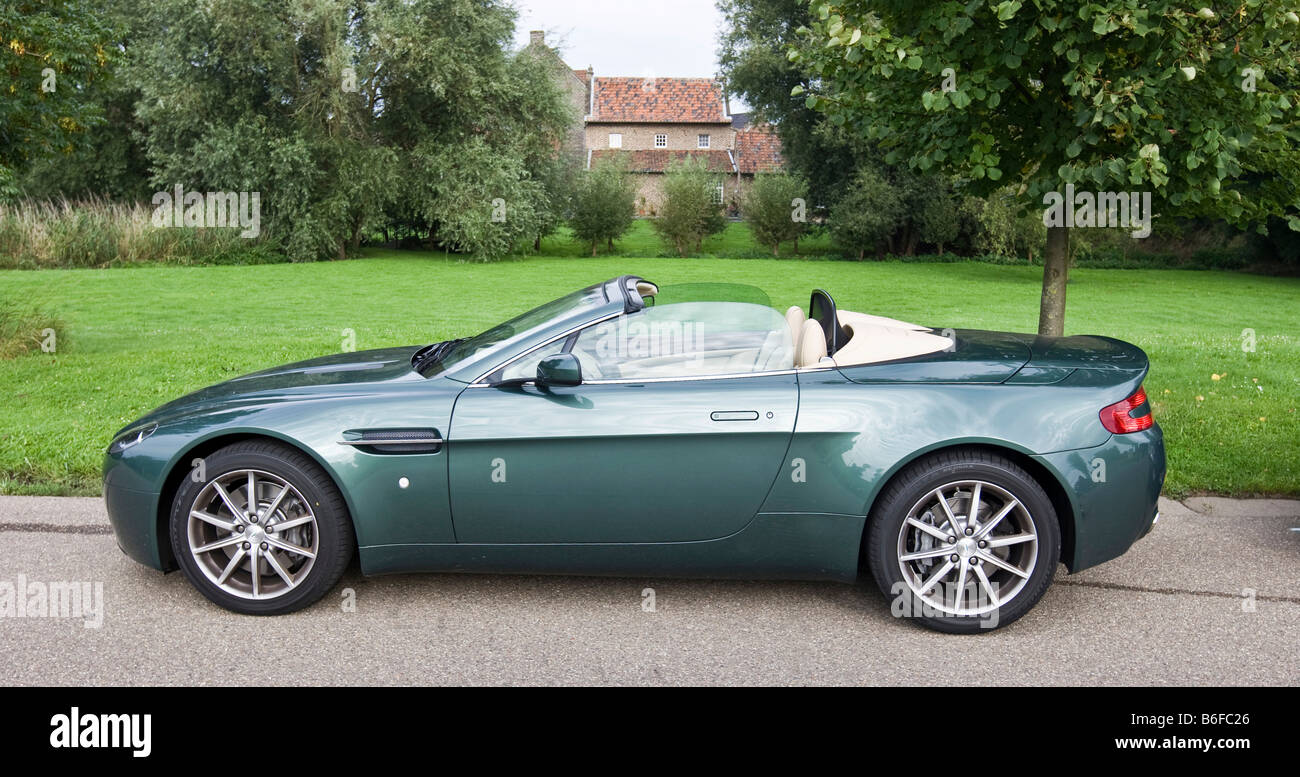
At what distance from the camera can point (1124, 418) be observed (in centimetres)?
402

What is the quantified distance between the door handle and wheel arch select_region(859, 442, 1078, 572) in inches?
21.4

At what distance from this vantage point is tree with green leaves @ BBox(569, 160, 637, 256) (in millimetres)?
37188

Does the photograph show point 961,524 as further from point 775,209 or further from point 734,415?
point 775,209

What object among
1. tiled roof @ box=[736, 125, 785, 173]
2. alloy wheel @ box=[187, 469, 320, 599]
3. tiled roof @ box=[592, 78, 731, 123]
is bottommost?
alloy wheel @ box=[187, 469, 320, 599]

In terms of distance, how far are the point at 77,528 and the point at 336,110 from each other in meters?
27.5

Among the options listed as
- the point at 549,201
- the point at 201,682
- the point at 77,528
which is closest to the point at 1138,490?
the point at 201,682

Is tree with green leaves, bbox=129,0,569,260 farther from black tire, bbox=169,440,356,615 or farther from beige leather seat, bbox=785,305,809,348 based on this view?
black tire, bbox=169,440,356,615

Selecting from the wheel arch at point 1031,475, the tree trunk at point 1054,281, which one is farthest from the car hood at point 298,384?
the tree trunk at point 1054,281

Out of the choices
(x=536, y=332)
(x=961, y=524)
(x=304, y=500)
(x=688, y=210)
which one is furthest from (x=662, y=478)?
(x=688, y=210)

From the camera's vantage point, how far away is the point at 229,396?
4.31m

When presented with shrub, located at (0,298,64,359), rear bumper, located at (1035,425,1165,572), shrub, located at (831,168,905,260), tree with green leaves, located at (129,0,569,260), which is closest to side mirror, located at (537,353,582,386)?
rear bumper, located at (1035,425,1165,572)

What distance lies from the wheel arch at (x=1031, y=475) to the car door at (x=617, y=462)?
42cm

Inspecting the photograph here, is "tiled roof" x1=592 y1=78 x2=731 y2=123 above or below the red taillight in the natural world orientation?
above

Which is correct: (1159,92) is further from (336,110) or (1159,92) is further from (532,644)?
(336,110)
